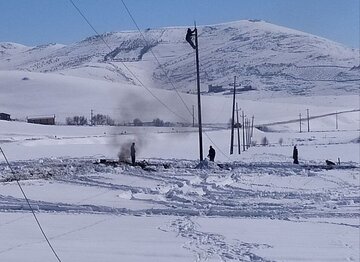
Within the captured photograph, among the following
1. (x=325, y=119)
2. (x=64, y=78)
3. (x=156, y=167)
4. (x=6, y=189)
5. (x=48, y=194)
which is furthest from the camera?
(x=64, y=78)

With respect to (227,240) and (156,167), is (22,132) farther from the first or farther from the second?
(227,240)

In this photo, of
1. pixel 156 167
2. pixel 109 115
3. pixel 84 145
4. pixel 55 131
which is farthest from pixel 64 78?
pixel 156 167

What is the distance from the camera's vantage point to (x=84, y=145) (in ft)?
196

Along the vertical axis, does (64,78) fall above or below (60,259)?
above

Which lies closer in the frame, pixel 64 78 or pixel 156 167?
pixel 156 167

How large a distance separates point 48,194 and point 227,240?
8.94 meters

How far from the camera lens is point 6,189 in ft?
68.4

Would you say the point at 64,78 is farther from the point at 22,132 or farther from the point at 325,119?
the point at 22,132

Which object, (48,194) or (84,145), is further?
(84,145)

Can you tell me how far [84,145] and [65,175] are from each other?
3314 centimetres

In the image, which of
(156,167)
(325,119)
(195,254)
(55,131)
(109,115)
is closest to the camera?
(195,254)

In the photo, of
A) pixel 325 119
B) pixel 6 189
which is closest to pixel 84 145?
pixel 6 189

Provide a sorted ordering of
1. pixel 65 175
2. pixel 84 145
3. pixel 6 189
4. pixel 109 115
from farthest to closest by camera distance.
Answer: pixel 109 115 → pixel 84 145 → pixel 65 175 → pixel 6 189

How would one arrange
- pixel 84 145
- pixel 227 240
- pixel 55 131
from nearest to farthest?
pixel 227 240, pixel 84 145, pixel 55 131
